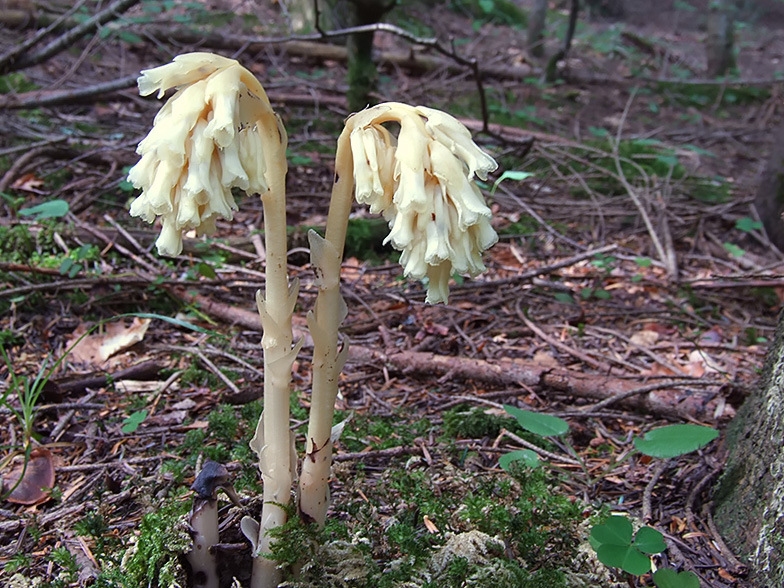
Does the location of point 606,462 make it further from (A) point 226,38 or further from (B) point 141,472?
(A) point 226,38

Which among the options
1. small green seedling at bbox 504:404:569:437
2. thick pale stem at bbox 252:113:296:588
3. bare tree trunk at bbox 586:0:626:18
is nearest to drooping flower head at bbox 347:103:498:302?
thick pale stem at bbox 252:113:296:588

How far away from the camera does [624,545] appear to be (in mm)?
1559

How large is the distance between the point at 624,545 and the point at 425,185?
1080mm

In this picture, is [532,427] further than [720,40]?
No

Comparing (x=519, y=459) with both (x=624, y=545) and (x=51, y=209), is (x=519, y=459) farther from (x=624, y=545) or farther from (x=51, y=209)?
(x=51, y=209)

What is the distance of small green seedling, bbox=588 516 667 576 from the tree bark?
312mm

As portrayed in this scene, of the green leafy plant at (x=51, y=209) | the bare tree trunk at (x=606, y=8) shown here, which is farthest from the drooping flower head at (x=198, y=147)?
the bare tree trunk at (x=606, y=8)

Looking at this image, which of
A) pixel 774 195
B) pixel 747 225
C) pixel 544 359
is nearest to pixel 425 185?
pixel 544 359

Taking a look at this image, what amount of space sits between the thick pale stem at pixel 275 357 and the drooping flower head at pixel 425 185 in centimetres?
20

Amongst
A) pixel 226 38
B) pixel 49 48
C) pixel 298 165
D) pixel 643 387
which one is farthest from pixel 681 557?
pixel 226 38

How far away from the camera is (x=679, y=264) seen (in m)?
4.07

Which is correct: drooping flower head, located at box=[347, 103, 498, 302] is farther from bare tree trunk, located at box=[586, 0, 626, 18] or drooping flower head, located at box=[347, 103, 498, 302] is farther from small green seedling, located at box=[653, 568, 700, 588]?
bare tree trunk, located at box=[586, 0, 626, 18]

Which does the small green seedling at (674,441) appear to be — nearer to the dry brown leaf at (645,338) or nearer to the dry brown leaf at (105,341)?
the dry brown leaf at (645,338)

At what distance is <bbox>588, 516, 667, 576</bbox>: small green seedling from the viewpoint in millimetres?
1499
